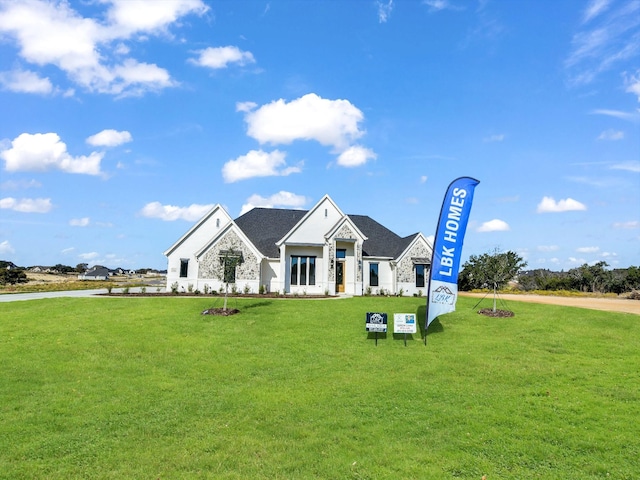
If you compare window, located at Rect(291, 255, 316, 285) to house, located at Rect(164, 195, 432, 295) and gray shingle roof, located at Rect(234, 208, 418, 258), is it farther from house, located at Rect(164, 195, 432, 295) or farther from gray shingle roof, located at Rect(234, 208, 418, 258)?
gray shingle roof, located at Rect(234, 208, 418, 258)

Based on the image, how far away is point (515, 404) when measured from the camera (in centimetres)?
941

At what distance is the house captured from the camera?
31766mm

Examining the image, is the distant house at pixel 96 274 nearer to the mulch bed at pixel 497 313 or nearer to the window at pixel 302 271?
the window at pixel 302 271

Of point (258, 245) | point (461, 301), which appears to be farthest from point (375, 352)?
point (258, 245)

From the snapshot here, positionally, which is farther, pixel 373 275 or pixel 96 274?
pixel 96 274

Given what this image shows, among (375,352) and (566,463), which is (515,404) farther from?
(375,352)

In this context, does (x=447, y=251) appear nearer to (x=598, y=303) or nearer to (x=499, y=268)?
(x=499, y=268)

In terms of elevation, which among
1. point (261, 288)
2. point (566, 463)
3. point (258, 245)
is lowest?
point (566, 463)

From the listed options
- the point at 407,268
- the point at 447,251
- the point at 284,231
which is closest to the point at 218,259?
the point at 284,231

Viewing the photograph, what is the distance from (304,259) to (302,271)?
3.16ft

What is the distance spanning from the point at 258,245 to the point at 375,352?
21.5m

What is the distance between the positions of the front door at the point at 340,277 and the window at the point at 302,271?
184cm

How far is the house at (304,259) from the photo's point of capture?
31.8 m

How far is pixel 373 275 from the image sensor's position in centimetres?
3412
